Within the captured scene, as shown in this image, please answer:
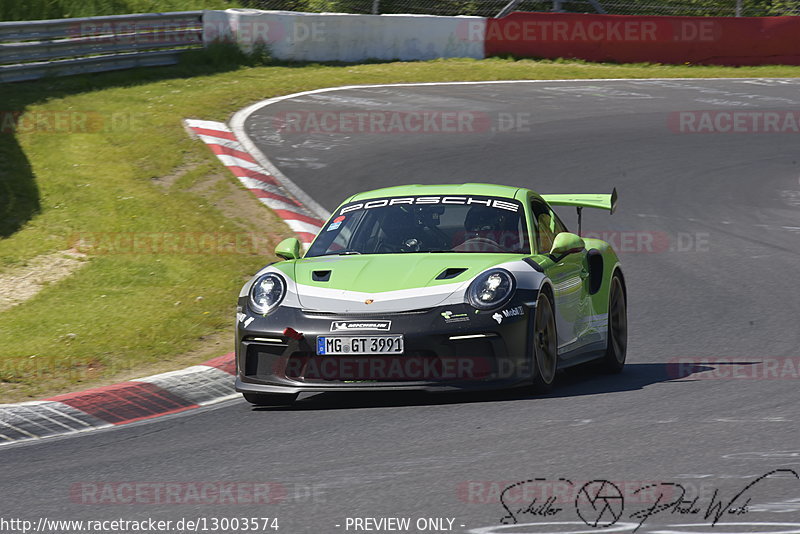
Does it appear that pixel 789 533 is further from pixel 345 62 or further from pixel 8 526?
pixel 345 62

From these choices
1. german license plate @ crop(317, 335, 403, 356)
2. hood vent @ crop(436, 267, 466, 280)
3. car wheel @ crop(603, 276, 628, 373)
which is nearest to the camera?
german license plate @ crop(317, 335, 403, 356)

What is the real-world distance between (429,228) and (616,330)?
5.21 feet

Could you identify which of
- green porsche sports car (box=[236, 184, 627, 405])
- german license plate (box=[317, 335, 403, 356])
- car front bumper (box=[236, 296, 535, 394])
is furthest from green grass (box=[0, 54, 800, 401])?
german license plate (box=[317, 335, 403, 356])

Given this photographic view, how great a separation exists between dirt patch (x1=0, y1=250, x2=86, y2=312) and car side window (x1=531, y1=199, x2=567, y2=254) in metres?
4.53

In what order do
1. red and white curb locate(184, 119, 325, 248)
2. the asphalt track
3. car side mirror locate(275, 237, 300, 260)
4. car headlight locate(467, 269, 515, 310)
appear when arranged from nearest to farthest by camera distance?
1. the asphalt track
2. car headlight locate(467, 269, 515, 310)
3. car side mirror locate(275, 237, 300, 260)
4. red and white curb locate(184, 119, 325, 248)

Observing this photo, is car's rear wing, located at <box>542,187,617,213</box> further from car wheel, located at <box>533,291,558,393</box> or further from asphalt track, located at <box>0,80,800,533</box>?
car wheel, located at <box>533,291,558,393</box>

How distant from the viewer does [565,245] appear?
7.39 m

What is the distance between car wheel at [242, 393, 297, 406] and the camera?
23.5 feet

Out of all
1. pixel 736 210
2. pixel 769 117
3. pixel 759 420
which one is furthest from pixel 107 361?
pixel 769 117

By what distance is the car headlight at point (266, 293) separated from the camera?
274 inches

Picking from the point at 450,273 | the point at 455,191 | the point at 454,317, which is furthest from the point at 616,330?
the point at 454,317

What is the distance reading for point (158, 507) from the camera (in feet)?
15.9

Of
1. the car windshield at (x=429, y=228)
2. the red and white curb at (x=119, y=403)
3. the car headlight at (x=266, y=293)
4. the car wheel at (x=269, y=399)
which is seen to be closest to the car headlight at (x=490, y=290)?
the car windshield at (x=429, y=228)

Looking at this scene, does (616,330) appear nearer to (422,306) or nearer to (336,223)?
(336,223)
